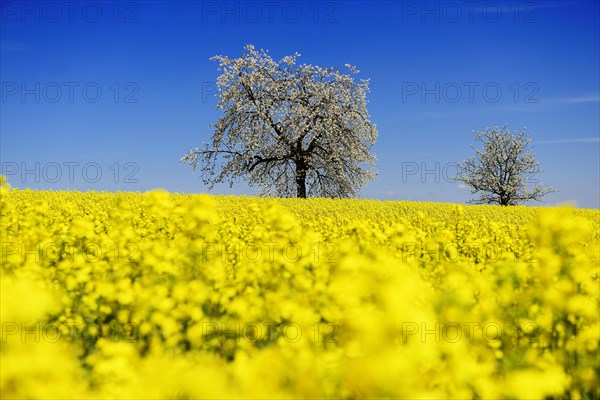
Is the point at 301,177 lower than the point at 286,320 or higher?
higher

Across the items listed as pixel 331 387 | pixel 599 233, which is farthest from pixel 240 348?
pixel 599 233

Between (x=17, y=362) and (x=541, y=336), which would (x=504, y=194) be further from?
(x=17, y=362)

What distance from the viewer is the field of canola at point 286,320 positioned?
2.83m

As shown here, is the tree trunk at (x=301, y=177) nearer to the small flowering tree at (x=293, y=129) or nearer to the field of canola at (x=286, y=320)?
the small flowering tree at (x=293, y=129)

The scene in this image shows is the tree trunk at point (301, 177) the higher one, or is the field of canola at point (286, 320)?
the tree trunk at point (301, 177)

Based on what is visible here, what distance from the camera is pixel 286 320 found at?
16.6ft

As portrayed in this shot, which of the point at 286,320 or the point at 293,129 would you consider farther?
the point at 293,129

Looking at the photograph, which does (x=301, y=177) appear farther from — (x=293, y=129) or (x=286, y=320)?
(x=286, y=320)

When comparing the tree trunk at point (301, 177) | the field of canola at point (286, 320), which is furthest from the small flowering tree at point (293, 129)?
the field of canola at point (286, 320)

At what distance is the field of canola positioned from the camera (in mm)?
2828

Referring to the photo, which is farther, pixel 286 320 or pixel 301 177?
pixel 301 177

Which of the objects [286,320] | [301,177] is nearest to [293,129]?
[301,177]

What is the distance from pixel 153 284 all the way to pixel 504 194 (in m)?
45.2

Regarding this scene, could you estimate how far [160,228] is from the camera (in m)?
11.6
